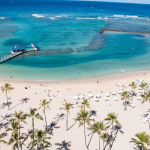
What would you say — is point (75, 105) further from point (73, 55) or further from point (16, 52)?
point (16, 52)

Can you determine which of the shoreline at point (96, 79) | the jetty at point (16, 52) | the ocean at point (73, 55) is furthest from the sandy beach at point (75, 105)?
the jetty at point (16, 52)

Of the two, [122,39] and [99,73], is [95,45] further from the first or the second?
[99,73]

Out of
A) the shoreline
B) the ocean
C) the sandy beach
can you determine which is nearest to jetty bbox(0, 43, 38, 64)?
the ocean

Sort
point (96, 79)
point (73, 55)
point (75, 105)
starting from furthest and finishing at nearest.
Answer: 1. point (73, 55)
2. point (96, 79)
3. point (75, 105)

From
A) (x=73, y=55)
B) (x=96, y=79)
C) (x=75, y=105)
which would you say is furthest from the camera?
(x=73, y=55)

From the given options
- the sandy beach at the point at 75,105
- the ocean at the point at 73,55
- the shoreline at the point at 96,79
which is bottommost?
the sandy beach at the point at 75,105

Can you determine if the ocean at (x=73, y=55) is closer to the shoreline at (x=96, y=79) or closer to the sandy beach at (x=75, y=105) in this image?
the shoreline at (x=96, y=79)

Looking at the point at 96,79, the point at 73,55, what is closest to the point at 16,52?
the point at 73,55

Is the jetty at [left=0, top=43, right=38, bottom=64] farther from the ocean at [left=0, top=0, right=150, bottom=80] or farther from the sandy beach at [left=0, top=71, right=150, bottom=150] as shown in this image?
the sandy beach at [left=0, top=71, right=150, bottom=150]
